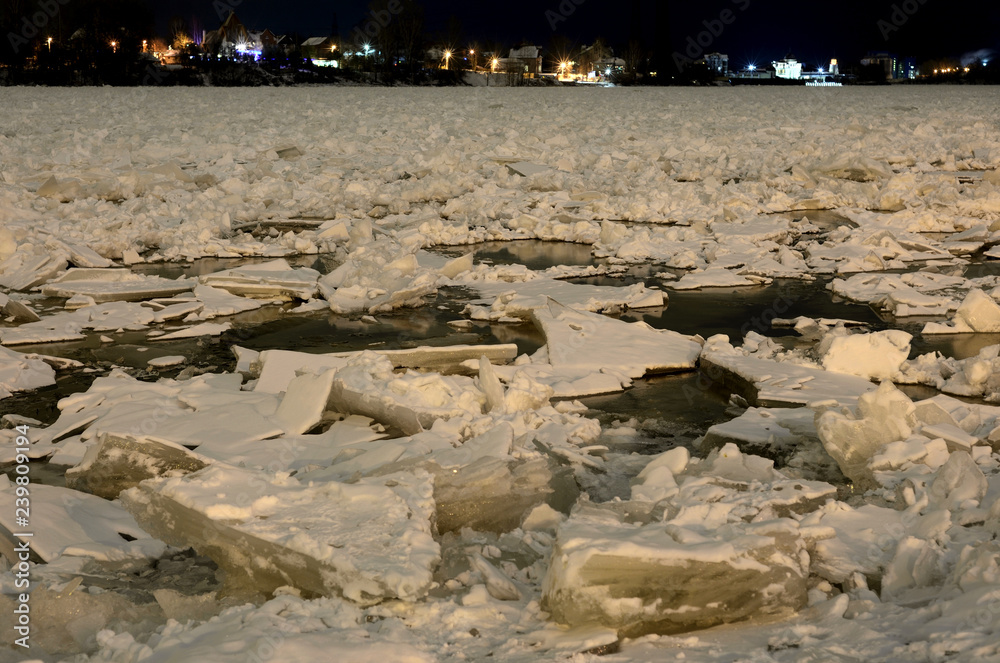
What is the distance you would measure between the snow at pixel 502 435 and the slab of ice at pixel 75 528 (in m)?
0.01

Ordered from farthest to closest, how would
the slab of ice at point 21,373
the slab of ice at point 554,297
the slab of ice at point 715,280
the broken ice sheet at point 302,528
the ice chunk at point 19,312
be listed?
the slab of ice at point 715,280 → the slab of ice at point 554,297 → the ice chunk at point 19,312 → the slab of ice at point 21,373 → the broken ice sheet at point 302,528

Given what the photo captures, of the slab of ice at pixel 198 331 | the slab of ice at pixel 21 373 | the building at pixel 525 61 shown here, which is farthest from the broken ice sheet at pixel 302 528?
the building at pixel 525 61

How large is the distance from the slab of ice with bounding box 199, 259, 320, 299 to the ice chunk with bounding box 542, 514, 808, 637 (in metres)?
4.42

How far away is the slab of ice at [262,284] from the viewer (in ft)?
21.9

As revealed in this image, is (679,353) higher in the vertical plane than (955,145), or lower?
lower

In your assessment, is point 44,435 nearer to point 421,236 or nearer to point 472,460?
point 472,460

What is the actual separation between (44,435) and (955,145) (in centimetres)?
1580

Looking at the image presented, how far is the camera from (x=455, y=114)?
2308cm

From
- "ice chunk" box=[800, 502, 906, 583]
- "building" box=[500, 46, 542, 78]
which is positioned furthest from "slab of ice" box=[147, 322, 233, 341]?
"building" box=[500, 46, 542, 78]

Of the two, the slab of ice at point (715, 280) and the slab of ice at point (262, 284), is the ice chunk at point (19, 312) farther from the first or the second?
the slab of ice at point (715, 280)

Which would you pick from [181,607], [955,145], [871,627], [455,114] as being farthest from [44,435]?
[455,114]

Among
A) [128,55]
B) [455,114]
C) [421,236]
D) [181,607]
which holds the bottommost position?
[181,607]

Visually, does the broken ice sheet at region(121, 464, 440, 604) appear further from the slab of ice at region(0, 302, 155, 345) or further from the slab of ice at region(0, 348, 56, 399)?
the slab of ice at region(0, 302, 155, 345)

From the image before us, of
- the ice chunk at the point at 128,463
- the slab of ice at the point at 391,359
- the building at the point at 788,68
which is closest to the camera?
the ice chunk at the point at 128,463
